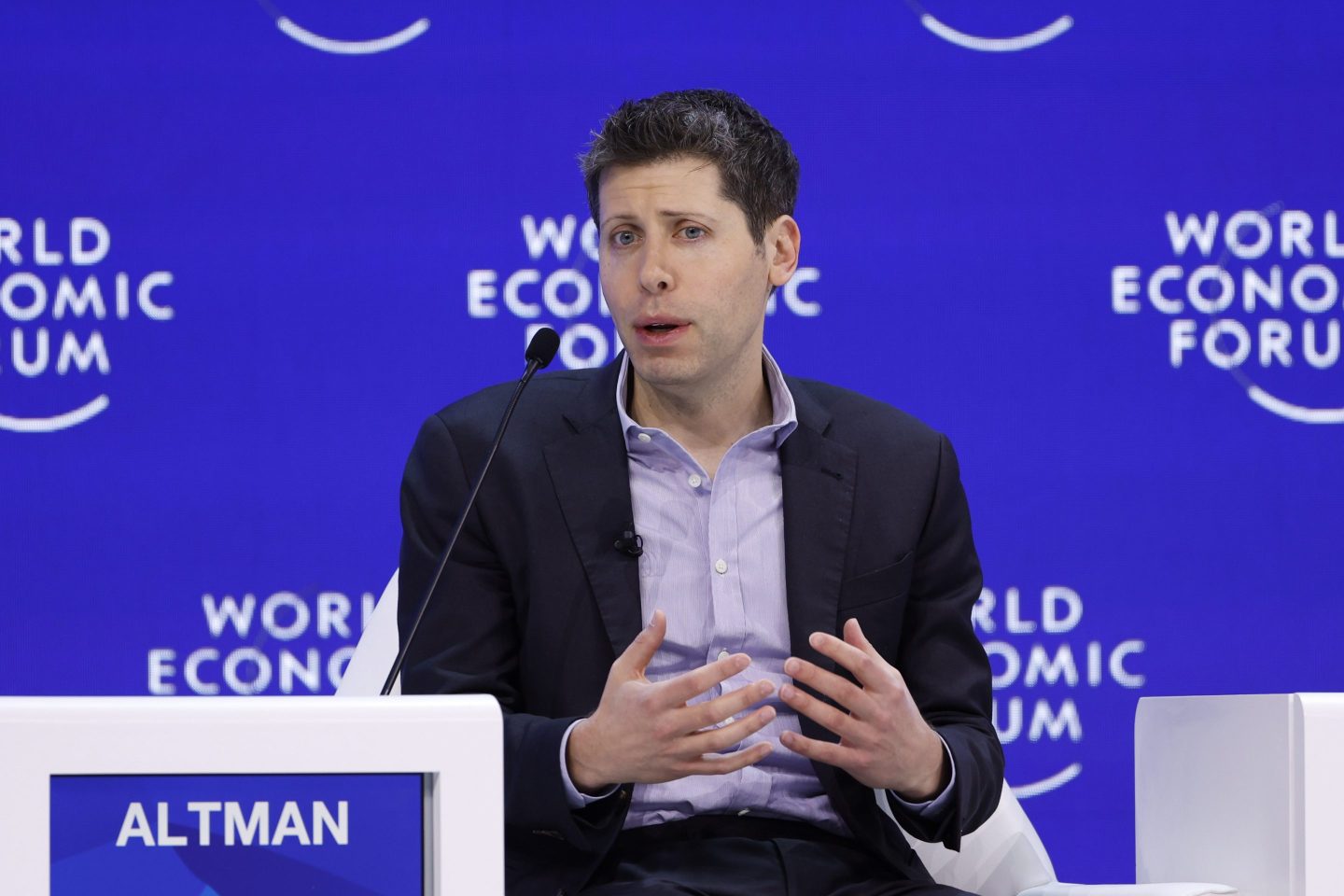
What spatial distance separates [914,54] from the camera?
3.40m

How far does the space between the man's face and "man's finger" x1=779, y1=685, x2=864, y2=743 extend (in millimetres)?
585

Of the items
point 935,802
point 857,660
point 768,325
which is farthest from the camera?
point 768,325

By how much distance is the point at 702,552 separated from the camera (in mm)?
2281

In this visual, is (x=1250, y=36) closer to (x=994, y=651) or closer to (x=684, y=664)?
(x=994, y=651)

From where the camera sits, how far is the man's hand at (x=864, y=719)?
1856 mm

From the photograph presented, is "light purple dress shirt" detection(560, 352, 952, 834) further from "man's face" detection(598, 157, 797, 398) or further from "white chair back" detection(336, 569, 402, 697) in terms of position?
"white chair back" detection(336, 569, 402, 697)

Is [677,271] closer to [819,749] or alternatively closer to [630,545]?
[630,545]

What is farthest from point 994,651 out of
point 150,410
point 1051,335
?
point 150,410

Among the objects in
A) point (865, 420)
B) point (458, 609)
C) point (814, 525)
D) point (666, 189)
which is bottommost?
point (458, 609)

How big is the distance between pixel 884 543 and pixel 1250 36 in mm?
1737

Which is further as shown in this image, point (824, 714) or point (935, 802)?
point (935, 802)

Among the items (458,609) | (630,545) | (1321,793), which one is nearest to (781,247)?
(630,545)

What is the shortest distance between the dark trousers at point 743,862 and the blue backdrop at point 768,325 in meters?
1.24

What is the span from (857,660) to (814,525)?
17.2 inches
